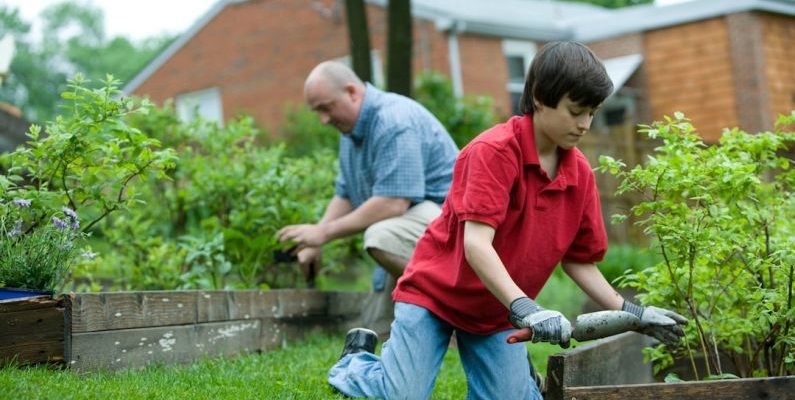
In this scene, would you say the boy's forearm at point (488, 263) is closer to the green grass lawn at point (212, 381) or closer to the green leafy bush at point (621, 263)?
the green grass lawn at point (212, 381)

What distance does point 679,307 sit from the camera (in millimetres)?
4105

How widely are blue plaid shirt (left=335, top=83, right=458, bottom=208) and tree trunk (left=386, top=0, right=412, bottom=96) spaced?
17.7 feet

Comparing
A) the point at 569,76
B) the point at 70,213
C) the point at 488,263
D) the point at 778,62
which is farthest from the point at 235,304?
the point at 778,62

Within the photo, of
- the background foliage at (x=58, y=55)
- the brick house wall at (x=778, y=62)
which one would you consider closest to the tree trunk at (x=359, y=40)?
the brick house wall at (x=778, y=62)

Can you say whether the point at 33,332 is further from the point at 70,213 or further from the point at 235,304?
the point at 235,304

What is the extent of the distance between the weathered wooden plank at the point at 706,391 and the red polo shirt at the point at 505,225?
0.64 meters

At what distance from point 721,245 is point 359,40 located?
28.6 ft

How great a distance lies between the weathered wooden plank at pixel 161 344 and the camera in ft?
13.7

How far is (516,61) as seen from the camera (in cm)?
2192

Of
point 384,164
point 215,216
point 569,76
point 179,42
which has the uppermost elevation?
point 179,42

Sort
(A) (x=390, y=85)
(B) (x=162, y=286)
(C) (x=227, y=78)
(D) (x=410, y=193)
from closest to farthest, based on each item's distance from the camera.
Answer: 1. (D) (x=410, y=193)
2. (B) (x=162, y=286)
3. (A) (x=390, y=85)
4. (C) (x=227, y=78)

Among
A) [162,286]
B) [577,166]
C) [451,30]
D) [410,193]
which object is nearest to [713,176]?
[577,166]

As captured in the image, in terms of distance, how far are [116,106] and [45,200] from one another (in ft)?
1.69

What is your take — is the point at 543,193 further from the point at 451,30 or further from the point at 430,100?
Answer: the point at 451,30
